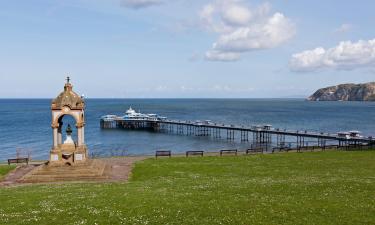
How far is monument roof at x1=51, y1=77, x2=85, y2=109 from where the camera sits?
1287 inches

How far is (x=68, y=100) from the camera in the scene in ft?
108

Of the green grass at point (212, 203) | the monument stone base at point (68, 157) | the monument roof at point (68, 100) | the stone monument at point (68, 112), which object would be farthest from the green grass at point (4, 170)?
the green grass at point (212, 203)

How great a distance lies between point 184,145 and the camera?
8194 centimetres

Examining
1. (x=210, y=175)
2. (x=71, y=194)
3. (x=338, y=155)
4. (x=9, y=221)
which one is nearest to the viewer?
(x=9, y=221)

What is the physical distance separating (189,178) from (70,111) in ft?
39.2

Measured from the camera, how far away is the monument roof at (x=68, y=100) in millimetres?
32688

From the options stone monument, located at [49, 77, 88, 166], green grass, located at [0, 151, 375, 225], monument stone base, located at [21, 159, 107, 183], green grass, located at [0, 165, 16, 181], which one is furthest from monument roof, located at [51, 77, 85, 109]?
green grass, located at [0, 151, 375, 225]

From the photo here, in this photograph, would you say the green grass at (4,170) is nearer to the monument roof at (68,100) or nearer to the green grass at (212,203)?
the monument roof at (68,100)

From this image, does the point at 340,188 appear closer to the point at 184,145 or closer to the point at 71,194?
the point at 71,194

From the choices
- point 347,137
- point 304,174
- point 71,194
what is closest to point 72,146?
point 71,194

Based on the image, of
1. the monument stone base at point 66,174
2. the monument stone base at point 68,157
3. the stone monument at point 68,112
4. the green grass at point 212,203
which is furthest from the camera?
the stone monument at point 68,112

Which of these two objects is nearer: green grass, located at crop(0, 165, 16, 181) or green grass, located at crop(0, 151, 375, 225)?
green grass, located at crop(0, 151, 375, 225)

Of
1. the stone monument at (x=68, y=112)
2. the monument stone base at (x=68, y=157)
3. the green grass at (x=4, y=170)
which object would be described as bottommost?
the green grass at (x=4, y=170)

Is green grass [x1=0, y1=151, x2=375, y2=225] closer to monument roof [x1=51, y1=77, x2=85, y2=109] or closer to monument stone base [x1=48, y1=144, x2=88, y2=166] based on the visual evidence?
monument stone base [x1=48, y1=144, x2=88, y2=166]
